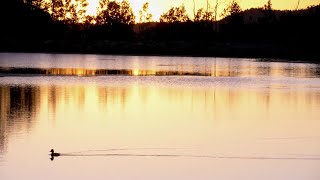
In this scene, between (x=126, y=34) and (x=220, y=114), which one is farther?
(x=126, y=34)

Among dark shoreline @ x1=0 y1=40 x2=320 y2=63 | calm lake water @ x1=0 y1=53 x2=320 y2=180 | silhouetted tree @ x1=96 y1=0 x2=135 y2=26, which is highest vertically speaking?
silhouetted tree @ x1=96 y1=0 x2=135 y2=26

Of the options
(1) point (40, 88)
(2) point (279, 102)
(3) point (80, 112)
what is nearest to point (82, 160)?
(3) point (80, 112)

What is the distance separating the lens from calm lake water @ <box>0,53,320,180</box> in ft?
39.4

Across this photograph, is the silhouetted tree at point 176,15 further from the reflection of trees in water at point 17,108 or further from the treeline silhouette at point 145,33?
the reflection of trees in water at point 17,108

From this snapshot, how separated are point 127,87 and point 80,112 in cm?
841

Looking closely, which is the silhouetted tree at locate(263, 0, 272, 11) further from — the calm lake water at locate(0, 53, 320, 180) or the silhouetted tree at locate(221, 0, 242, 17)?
the calm lake water at locate(0, 53, 320, 180)

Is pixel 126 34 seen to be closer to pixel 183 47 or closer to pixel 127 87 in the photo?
pixel 183 47

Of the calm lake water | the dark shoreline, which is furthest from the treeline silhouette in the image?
the calm lake water

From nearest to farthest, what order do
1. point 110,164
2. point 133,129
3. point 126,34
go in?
point 110,164 → point 133,129 → point 126,34

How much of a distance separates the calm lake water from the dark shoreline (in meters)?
38.6

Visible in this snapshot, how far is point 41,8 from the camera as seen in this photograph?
253ft

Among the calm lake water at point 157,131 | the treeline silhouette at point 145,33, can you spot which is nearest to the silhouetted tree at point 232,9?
the treeline silhouette at point 145,33

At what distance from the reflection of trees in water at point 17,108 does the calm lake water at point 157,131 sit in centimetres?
2

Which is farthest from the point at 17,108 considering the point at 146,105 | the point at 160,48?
the point at 160,48
